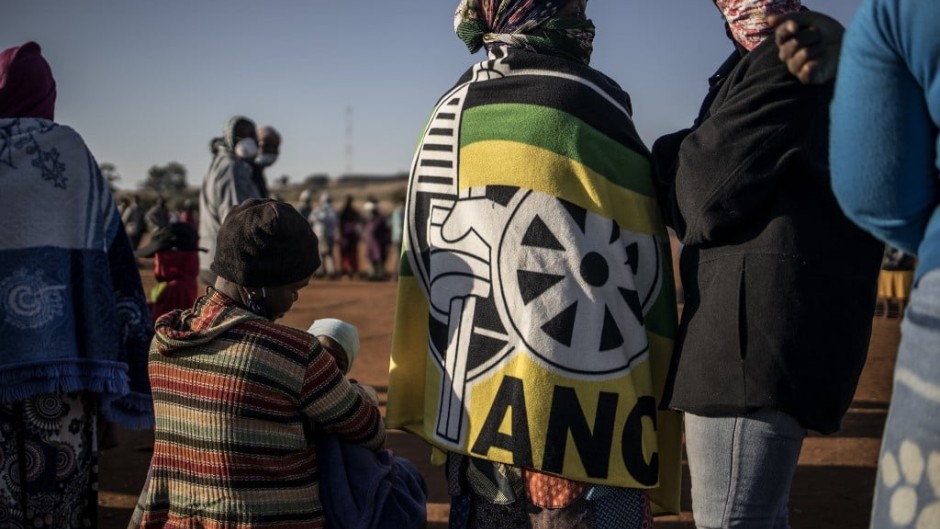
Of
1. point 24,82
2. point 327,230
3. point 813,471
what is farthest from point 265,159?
point 327,230

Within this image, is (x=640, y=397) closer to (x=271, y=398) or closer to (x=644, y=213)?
(x=644, y=213)

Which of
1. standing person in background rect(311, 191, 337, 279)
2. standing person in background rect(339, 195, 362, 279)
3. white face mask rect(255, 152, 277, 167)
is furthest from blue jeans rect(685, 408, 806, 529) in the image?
standing person in background rect(339, 195, 362, 279)

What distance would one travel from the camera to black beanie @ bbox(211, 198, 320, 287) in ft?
9.20

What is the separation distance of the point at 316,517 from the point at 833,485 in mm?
3903

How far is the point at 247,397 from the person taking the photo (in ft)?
8.82

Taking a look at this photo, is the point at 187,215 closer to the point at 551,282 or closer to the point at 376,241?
the point at 551,282

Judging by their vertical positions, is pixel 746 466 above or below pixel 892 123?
below

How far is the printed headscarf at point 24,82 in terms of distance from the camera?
3.27m

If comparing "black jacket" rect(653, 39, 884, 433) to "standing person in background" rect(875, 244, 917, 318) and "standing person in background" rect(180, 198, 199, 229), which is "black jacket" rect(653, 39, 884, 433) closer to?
"standing person in background" rect(180, 198, 199, 229)

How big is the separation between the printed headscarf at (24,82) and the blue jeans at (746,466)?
2.41 meters

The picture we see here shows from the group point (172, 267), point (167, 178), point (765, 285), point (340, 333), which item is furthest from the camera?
point (167, 178)

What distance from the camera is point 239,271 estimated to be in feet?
9.19

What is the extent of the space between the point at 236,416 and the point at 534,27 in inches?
54.1

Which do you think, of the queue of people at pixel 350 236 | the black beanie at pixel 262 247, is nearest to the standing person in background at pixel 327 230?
the queue of people at pixel 350 236
